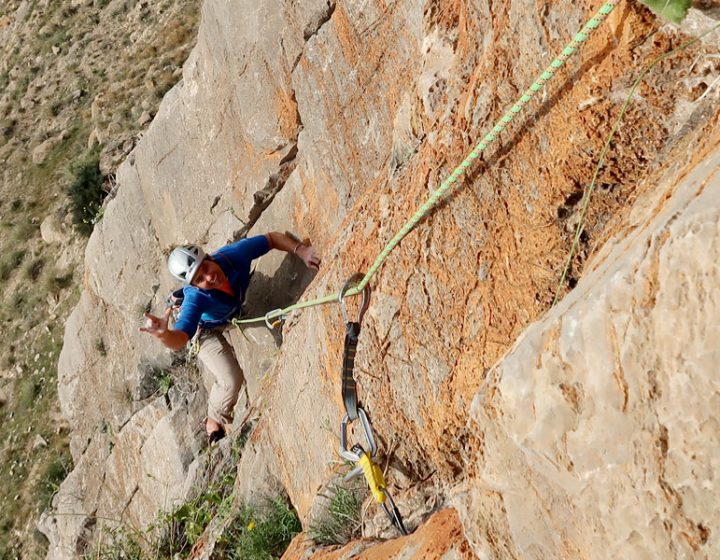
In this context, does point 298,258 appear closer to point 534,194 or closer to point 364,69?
point 364,69

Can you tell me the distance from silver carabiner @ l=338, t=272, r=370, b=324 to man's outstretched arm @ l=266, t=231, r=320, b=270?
2.68 metres

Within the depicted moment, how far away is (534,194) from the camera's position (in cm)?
364

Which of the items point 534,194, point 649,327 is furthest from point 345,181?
point 649,327

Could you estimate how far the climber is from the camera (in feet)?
25.7

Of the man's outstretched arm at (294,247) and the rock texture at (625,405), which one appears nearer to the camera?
the rock texture at (625,405)

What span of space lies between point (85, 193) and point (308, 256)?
430 inches

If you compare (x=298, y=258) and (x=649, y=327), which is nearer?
(x=649, y=327)

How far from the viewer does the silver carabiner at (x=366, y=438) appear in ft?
15.0

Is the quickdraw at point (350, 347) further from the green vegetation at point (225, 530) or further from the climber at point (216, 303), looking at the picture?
the climber at point (216, 303)

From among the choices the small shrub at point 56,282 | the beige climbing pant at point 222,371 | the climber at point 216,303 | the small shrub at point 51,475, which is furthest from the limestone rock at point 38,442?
the beige climbing pant at point 222,371

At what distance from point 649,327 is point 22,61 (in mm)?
25316

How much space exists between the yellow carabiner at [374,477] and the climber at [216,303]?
3.24 m

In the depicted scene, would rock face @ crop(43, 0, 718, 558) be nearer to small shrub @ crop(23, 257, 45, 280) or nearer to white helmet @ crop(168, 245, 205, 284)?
white helmet @ crop(168, 245, 205, 284)

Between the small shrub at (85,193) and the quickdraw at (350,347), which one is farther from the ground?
the quickdraw at (350,347)
